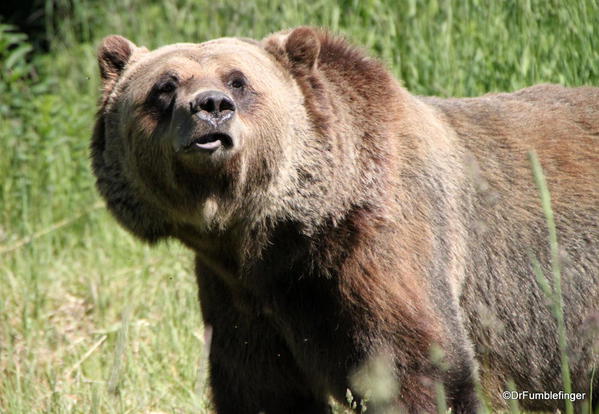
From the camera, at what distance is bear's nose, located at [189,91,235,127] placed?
4.53 meters

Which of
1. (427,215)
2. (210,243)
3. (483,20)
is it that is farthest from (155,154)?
(483,20)

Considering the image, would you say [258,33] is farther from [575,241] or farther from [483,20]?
[575,241]

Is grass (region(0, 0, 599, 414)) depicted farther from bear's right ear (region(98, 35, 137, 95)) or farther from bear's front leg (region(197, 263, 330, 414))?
bear's right ear (region(98, 35, 137, 95))

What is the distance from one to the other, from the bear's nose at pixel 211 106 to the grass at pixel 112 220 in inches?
54.3

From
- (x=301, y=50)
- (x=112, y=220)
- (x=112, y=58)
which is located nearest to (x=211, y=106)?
(x=301, y=50)

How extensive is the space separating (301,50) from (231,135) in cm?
82

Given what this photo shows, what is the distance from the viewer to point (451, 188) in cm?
529

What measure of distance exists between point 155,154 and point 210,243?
52 cm

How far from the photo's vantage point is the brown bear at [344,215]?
477 cm

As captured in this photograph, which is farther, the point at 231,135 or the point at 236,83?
the point at 236,83

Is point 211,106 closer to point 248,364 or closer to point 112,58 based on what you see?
point 112,58

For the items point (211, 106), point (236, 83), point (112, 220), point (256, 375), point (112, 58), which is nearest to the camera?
point (211, 106)

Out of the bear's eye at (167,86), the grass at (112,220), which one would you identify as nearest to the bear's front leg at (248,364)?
the grass at (112,220)

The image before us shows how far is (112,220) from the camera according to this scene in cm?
841
